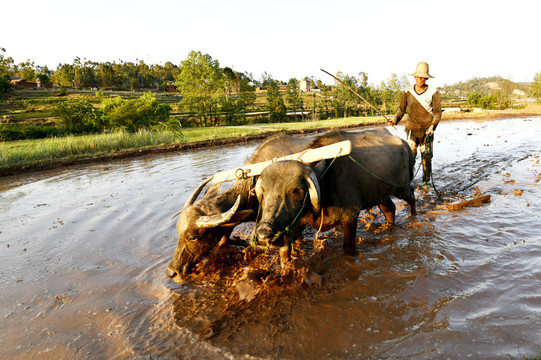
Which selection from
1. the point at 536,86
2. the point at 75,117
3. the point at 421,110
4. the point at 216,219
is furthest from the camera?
the point at 536,86

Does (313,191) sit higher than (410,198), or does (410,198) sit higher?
(313,191)

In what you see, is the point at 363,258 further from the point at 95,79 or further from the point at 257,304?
the point at 95,79

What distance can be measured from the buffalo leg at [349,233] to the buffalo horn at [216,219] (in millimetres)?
1461

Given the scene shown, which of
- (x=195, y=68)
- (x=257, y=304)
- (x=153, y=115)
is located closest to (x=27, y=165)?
(x=153, y=115)

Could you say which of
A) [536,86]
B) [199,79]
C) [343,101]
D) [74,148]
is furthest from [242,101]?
[536,86]

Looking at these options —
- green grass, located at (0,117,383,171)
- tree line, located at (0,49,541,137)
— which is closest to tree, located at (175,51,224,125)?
tree line, located at (0,49,541,137)

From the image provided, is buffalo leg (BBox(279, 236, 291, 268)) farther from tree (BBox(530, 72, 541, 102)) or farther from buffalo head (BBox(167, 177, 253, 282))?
tree (BBox(530, 72, 541, 102))

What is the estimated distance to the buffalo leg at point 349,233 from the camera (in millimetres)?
4004

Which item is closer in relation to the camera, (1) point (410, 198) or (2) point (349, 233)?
(2) point (349, 233)

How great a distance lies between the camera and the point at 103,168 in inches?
506

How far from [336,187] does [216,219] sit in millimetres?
1572

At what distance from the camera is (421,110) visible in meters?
6.49

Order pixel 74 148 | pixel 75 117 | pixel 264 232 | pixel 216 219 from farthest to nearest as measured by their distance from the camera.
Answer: pixel 75 117 < pixel 74 148 < pixel 216 219 < pixel 264 232

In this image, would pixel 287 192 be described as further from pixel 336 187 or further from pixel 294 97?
pixel 294 97
